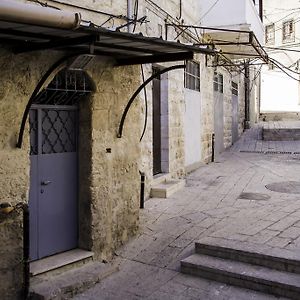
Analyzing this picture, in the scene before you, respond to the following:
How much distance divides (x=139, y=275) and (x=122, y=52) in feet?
9.82

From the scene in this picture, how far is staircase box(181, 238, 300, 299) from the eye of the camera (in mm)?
5119

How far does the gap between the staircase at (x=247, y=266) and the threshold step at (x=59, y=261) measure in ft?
4.41

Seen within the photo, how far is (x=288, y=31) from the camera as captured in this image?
3509cm

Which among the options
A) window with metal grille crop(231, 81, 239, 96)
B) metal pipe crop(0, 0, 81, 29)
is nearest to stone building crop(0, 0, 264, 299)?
metal pipe crop(0, 0, 81, 29)

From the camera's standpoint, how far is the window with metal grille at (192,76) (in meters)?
11.8

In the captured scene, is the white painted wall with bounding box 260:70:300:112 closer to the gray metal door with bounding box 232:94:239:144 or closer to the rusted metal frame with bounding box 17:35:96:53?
the gray metal door with bounding box 232:94:239:144

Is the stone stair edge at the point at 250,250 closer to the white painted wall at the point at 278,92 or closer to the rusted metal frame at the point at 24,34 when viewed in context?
the rusted metal frame at the point at 24,34

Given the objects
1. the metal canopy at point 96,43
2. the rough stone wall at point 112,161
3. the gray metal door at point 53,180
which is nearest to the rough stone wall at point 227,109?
the rough stone wall at point 112,161

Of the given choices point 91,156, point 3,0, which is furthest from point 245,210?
point 3,0

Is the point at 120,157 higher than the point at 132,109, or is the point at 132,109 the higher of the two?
the point at 132,109

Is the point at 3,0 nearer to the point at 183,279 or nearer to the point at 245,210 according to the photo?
the point at 183,279

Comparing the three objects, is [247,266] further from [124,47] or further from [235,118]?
[235,118]

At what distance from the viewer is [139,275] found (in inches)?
228

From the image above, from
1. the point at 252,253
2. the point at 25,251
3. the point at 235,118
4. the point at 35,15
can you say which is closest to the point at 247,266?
the point at 252,253
